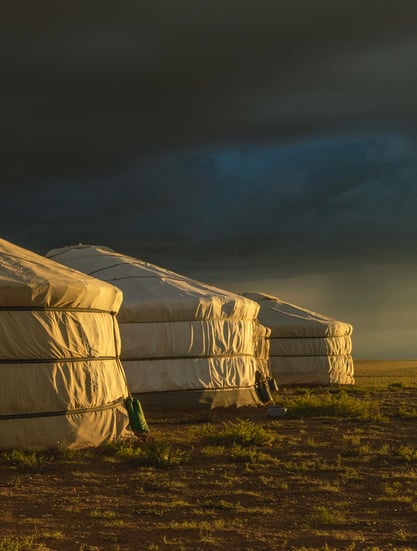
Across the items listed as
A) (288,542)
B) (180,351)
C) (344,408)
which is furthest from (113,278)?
(288,542)

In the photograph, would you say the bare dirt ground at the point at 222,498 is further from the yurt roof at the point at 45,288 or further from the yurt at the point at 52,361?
the yurt roof at the point at 45,288

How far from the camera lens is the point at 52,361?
8.85 m

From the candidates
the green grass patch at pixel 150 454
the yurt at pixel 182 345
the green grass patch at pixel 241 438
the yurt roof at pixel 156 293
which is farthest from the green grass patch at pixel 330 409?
the green grass patch at pixel 150 454

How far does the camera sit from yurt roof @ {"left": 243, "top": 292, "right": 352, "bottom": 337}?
71.6 feet

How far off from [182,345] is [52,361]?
4743 millimetres

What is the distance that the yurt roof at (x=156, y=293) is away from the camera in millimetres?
13619

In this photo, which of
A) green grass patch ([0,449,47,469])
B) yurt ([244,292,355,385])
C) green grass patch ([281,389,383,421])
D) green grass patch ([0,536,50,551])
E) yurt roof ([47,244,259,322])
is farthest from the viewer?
yurt ([244,292,355,385])

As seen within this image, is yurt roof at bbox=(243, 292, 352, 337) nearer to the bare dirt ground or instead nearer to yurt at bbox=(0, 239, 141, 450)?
the bare dirt ground

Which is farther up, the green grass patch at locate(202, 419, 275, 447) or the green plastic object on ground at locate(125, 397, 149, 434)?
the green plastic object on ground at locate(125, 397, 149, 434)

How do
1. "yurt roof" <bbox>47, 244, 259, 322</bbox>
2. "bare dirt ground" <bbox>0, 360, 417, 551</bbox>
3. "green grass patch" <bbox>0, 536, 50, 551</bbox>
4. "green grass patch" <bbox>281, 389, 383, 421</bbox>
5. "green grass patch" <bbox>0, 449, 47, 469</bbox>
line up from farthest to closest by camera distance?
"green grass patch" <bbox>281, 389, 383, 421</bbox>, "yurt roof" <bbox>47, 244, 259, 322</bbox>, "green grass patch" <bbox>0, 449, 47, 469</bbox>, "bare dirt ground" <bbox>0, 360, 417, 551</bbox>, "green grass patch" <bbox>0, 536, 50, 551</bbox>

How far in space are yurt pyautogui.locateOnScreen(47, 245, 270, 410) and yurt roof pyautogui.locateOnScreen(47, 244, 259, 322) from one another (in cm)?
2

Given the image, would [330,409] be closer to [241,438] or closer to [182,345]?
[182,345]

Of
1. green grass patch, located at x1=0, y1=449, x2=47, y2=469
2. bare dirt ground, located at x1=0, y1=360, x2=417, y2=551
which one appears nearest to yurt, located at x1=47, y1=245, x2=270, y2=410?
bare dirt ground, located at x1=0, y1=360, x2=417, y2=551

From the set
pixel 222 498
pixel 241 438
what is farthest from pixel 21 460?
pixel 241 438
